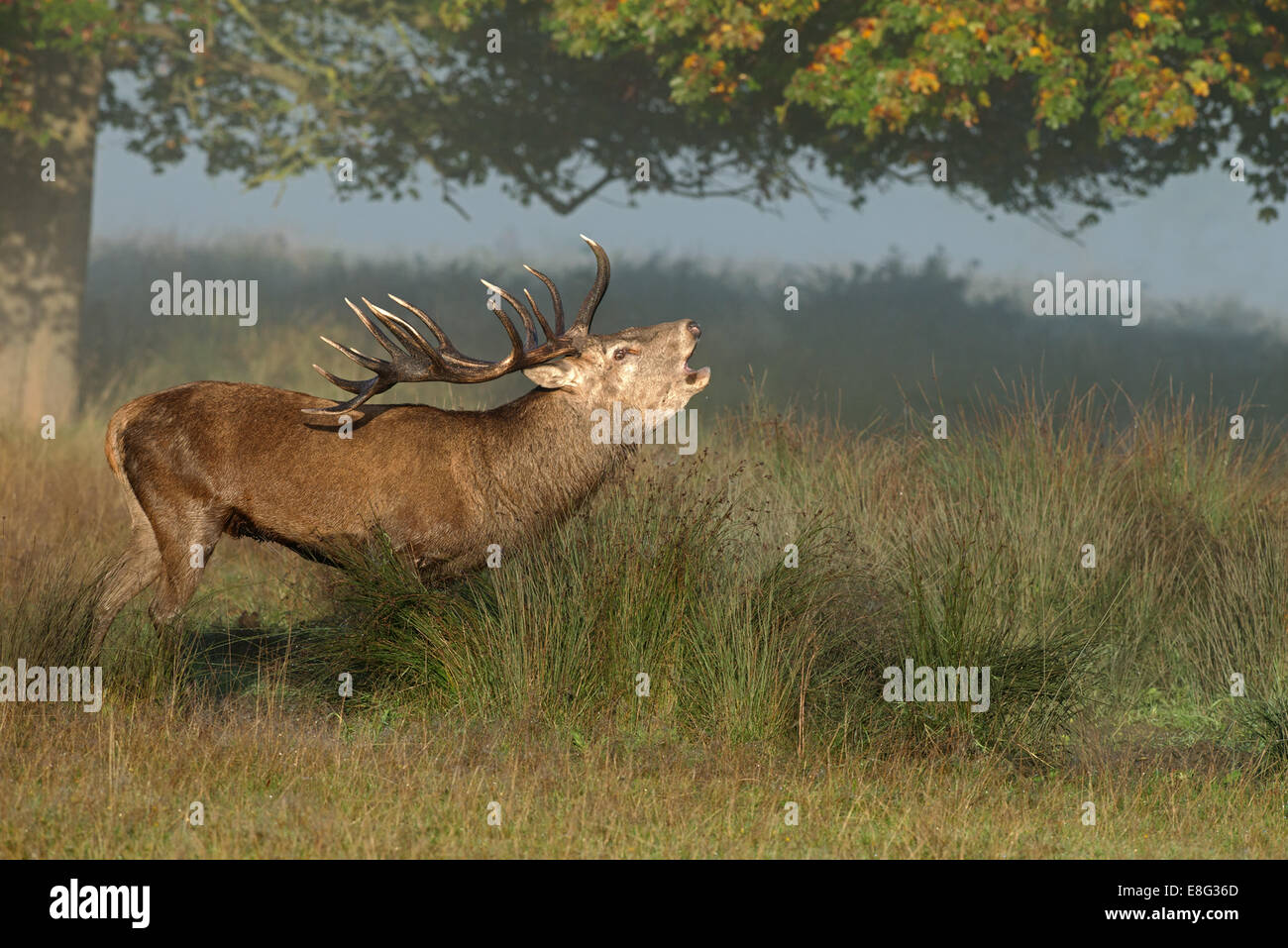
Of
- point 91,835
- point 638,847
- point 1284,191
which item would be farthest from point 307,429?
point 1284,191

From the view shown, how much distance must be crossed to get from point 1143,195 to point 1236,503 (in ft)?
34.5

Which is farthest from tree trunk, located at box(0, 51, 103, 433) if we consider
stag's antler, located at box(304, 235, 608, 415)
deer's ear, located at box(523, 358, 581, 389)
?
deer's ear, located at box(523, 358, 581, 389)

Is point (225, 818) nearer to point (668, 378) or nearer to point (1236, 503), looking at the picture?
point (668, 378)

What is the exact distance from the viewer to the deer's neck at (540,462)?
24.9ft

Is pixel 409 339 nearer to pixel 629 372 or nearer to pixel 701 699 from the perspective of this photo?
pixel 629 372

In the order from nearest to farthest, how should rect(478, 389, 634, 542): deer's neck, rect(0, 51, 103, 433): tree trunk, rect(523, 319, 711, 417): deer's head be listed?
rect(478, 389, 634, 542): deer's neck, rect(523, 319, 711, 417): deer's head, rect(0, 51, 103, 433): tree trunk

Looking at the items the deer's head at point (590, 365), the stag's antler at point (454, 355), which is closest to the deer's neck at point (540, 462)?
the deer's head at point (590, 365)

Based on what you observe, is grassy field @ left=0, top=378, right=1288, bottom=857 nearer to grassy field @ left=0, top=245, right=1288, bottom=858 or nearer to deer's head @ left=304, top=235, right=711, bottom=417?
grassy field @ left=0, top=245, right=1288, bottom=858

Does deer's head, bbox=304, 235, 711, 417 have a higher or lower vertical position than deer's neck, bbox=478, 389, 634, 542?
higher

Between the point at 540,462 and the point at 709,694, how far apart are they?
1.58 metres

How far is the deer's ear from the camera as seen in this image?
7.78 m

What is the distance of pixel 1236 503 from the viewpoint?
9.82 metres

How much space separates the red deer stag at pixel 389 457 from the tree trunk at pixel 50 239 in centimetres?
1185

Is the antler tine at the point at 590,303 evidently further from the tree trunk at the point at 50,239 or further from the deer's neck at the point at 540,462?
the tree trunk at the point at 50,239
